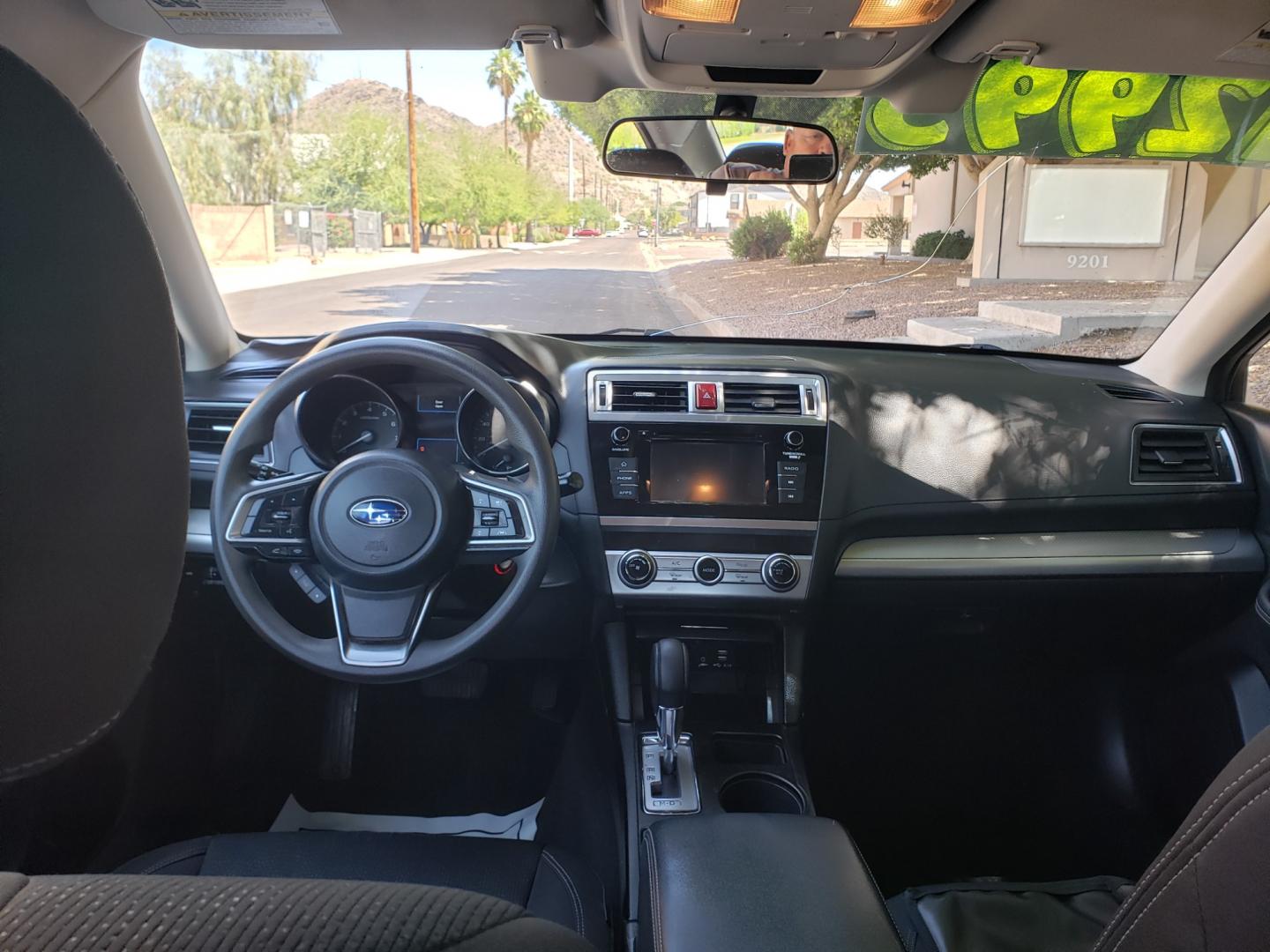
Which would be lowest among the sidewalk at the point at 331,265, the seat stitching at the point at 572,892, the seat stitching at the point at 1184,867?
the seat stitching at the point at 572,892

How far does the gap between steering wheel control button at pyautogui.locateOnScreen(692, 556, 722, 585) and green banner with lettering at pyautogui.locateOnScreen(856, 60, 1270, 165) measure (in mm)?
1307

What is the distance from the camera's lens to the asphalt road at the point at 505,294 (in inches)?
120

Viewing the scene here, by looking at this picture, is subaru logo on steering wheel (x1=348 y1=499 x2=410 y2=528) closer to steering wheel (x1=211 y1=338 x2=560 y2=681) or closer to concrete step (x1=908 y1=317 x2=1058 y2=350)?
steering wheel (x1=211 y1=338 x2=560 y2=681)

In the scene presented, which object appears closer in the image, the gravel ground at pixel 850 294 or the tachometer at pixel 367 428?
the tachometer at pixel 367 428

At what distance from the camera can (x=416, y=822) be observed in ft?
9.82

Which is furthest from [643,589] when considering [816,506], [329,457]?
[329,457]

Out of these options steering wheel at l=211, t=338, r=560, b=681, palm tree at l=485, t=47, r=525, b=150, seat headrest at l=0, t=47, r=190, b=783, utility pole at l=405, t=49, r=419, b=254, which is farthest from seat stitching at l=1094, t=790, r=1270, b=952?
utility pole at l=405, t=49, r=419, b=254

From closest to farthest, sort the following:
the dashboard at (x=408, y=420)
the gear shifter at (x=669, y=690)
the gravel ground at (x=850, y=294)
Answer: the dashboard at (x=408, y=420) → the gear shifter at (x=669, y=690) → the gravel ground at (x=850, y=294)

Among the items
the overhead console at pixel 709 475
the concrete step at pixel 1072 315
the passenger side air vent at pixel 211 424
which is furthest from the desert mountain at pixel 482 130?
the concrete step at pixel 1072 315

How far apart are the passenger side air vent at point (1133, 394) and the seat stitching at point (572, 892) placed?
209 cm

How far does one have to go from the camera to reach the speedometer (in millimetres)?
2352

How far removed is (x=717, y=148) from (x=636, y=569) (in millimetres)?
1194

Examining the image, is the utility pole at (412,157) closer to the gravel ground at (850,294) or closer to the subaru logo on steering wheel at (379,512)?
the gravel ground at (850,294)

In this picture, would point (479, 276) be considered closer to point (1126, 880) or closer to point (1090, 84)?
point (1090, 84)
